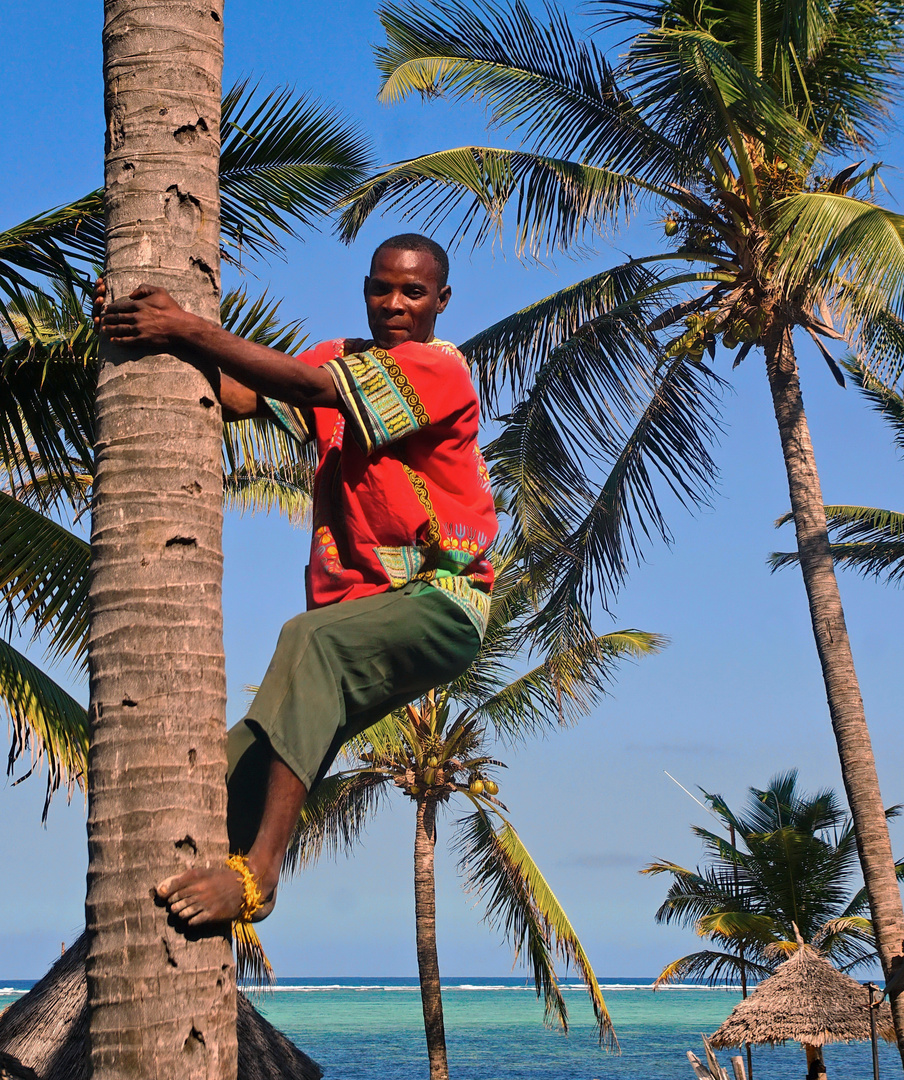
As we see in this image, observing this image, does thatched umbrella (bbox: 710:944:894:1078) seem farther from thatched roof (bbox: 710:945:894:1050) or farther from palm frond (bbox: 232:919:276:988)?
palm frond (bbox: 232:919:276:988)

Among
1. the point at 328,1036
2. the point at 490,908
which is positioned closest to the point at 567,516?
the point at 490,908

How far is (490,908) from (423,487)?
14572mm

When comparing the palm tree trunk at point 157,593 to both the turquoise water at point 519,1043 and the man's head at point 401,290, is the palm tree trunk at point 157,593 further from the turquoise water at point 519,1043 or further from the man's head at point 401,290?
the turquoise water at point 519,1043

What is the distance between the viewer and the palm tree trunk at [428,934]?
1652 centimetres

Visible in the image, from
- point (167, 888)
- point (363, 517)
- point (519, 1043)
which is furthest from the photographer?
point (519, 1043)

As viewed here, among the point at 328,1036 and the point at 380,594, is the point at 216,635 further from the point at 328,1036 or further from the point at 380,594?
the point at 328,1036

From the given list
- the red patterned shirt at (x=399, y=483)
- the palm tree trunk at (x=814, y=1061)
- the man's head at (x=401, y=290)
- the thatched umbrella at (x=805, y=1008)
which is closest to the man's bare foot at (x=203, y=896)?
the red patterned shirt at (x=399, y=483)

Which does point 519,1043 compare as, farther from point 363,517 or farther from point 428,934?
point 363,517

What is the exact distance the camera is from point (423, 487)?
2.71m

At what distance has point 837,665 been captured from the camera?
35.0 ft

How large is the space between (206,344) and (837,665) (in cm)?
931

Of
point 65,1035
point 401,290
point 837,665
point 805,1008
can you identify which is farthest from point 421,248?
point 805,1008

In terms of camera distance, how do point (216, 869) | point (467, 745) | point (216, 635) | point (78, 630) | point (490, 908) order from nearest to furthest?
point (216, 869)
point (216, 635)
point (78, 630)
point (490, 908)
point (467, 745)

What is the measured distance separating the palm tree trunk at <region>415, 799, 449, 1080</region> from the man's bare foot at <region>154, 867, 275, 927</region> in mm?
15351
